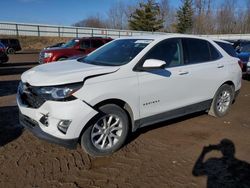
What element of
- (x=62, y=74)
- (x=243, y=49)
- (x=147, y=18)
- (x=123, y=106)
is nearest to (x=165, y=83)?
(x=123, y=106)

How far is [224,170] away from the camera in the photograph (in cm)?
396

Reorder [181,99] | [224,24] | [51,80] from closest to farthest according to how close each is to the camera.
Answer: [51,80]
[181,99]
[224,24]

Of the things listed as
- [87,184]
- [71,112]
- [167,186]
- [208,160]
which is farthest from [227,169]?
[71,112]

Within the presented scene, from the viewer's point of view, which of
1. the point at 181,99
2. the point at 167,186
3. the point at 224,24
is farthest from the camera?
the point at 224,24

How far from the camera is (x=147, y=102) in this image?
4.61 meters

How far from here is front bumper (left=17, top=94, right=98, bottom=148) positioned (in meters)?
3.79

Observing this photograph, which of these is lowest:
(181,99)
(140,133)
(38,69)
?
(140,133)

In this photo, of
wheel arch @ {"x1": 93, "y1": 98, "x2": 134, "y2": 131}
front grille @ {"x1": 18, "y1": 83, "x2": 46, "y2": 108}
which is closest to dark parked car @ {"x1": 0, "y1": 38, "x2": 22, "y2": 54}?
front grille @ {"x1": 18, "y1": 83, "x2": 46, "y2": 108}

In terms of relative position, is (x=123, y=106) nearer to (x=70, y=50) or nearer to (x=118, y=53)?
(x=118, y=53)

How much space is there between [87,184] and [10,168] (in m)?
1.15

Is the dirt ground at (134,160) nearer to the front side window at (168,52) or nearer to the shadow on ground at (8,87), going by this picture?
the front side window at (168,52)

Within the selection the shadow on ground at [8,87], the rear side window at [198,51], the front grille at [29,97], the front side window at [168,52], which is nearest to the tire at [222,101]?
the rear side window at [198,51]

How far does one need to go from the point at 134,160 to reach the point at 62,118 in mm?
1249

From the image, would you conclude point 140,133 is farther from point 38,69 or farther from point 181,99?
point 38,69
